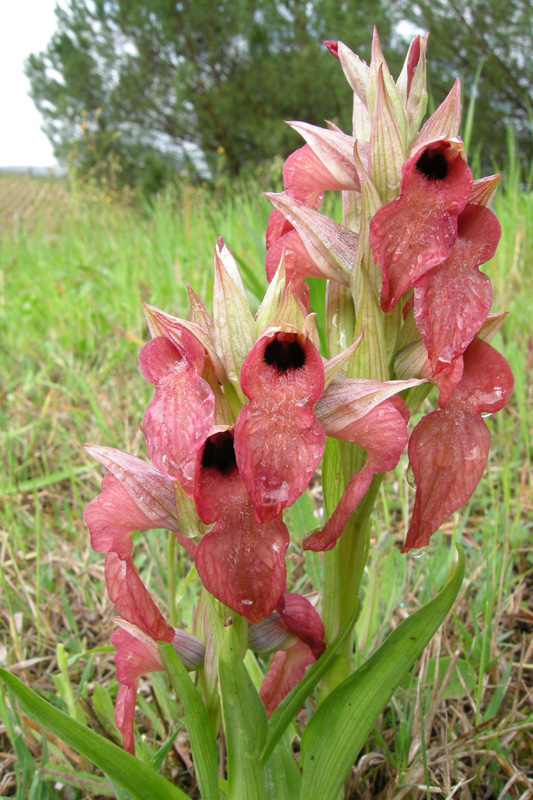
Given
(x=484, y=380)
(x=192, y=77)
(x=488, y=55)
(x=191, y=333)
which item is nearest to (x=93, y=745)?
(x=191, y=333)

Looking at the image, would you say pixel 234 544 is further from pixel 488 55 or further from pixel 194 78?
pixel 194 78

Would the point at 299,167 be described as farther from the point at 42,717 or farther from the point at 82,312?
the point at 82,312

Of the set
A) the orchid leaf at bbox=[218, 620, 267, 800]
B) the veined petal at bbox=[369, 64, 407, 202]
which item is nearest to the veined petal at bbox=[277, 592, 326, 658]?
the orchid leaf at bbox=[218, 620, 267, 800]

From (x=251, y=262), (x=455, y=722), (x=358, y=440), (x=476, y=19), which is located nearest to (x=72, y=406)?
(x=251, y=262)

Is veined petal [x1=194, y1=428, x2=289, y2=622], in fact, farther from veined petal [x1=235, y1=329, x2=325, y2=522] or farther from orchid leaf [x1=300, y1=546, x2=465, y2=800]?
orchid leaf [x1=300, y1=546, x2=465, y2=800]

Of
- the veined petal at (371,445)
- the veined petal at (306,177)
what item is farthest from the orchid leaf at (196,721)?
the veined petal at (306,177)
